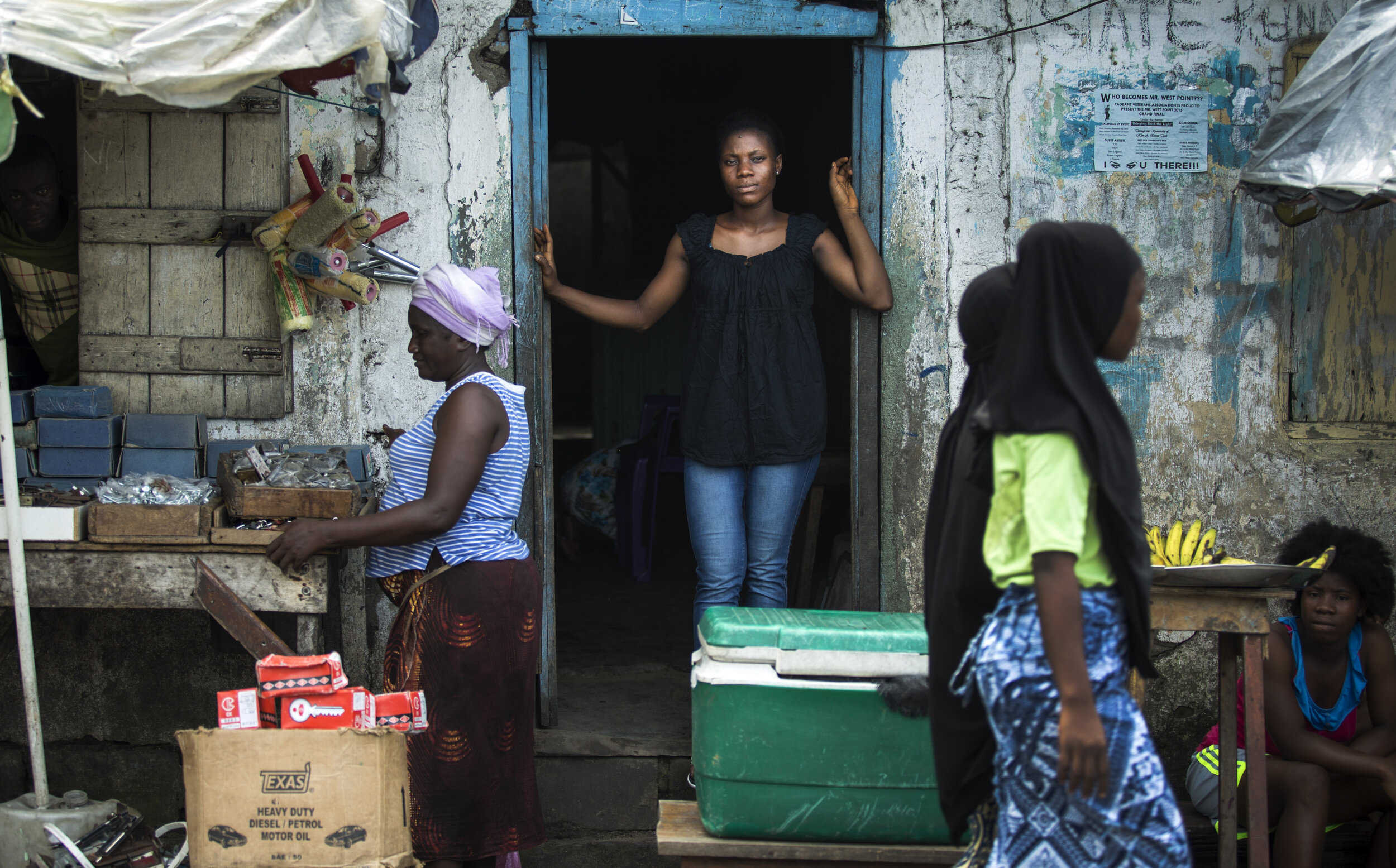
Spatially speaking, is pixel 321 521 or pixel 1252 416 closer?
pixel 321 521

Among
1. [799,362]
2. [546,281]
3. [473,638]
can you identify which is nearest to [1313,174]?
[799,362]

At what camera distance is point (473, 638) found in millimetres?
3180

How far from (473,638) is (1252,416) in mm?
2975

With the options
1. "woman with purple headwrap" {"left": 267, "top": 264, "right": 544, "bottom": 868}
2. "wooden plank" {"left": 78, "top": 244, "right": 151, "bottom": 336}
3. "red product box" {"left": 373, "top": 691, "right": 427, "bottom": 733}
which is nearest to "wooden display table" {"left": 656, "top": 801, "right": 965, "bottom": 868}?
"woman with purple headwrap" {"left": 267, "top": 264, "right": 544, "bottom": 868}

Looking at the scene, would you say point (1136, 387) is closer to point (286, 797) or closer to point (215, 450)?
point (286, 797)

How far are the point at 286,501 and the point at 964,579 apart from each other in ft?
6.89

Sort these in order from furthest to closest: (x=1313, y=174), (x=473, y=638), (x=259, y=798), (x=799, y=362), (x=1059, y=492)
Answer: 1. (x=799, y=362)
2. (x=1313, y=174)
3. (x=473, y=638)
4. (x=259, y=798)
5. (x=1059, y=492)

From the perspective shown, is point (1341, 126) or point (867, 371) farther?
point (867, 371)

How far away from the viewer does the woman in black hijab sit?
2045 mm

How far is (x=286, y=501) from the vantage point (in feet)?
11.2

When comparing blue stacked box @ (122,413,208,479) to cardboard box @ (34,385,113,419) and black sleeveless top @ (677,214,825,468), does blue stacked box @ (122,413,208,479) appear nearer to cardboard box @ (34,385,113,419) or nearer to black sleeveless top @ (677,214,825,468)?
cardboard box @ (34,385,113,419)

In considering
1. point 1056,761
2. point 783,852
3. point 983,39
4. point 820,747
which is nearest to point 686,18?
point 983,39

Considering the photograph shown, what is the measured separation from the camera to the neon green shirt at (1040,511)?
6.70 feet

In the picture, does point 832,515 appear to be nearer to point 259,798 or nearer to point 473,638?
point 473,638
